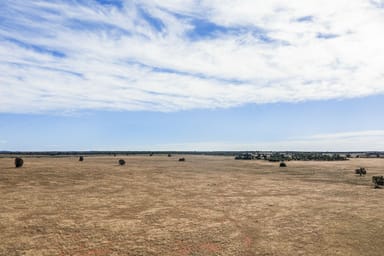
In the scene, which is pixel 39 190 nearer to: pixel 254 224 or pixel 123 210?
pixel 123 210

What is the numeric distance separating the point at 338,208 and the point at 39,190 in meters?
20.7

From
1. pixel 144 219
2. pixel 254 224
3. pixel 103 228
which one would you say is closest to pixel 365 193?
pixel 254 224

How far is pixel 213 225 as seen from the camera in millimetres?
17297

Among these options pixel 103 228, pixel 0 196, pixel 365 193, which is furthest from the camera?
pixel 365 193

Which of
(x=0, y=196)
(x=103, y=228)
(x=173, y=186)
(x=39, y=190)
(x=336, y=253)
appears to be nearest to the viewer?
(x=336, y=253)

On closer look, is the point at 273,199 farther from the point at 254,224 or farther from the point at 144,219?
the point at 144,219

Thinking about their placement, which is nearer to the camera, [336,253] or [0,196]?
[336,253]

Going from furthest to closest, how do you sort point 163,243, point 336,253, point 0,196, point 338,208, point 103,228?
point 0,196, point 338,208, point 103,228, point 163,243, point 336,253

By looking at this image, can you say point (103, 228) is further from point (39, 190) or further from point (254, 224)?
point (39, 190)

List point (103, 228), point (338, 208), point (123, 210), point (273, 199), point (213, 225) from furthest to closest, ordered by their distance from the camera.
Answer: point (273, 199)
point (338, 208)
point (123, 210)
point (213, 225)
point (103, 228)

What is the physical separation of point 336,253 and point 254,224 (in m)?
4.80

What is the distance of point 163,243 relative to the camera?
46.9 feet

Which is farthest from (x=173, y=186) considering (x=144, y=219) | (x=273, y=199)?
(x=144, y=219)

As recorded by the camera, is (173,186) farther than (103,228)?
Yes
